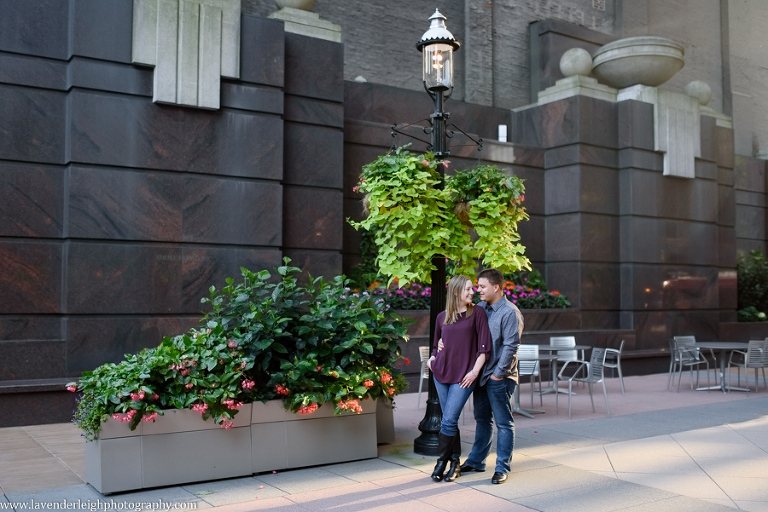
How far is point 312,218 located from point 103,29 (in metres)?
3.92

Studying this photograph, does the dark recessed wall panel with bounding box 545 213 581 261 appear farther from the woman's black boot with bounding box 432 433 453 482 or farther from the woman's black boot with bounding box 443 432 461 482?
the woman's black boot with bounding box 432 433 453 482

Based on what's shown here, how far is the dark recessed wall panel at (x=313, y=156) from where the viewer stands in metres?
11.3

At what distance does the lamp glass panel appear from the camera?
286 inches

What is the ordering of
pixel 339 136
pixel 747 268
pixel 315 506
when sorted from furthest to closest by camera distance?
pixel 747 268, pixel 339 136, pixel 315 506

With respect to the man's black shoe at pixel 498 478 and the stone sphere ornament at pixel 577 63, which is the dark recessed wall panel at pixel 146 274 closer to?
the man's black shoe at pixel 498 478

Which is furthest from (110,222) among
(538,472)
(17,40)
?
(538,472)

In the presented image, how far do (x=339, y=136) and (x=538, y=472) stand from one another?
681 cm

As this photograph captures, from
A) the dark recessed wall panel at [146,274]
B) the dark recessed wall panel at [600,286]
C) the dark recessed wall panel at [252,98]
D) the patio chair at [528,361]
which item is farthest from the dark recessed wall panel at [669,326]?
the dark recessed wall panel at [252,98]

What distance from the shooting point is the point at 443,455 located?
6145 millimetres

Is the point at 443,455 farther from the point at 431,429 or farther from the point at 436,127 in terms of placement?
the point at 436,127

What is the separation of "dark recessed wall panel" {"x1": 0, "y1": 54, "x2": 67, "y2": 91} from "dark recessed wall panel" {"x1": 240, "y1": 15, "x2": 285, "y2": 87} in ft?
7.87

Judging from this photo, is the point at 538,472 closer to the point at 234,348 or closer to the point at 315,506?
the point at 315,506

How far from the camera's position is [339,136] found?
11773mm

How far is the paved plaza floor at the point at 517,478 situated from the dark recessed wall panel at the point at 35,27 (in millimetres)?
4729
